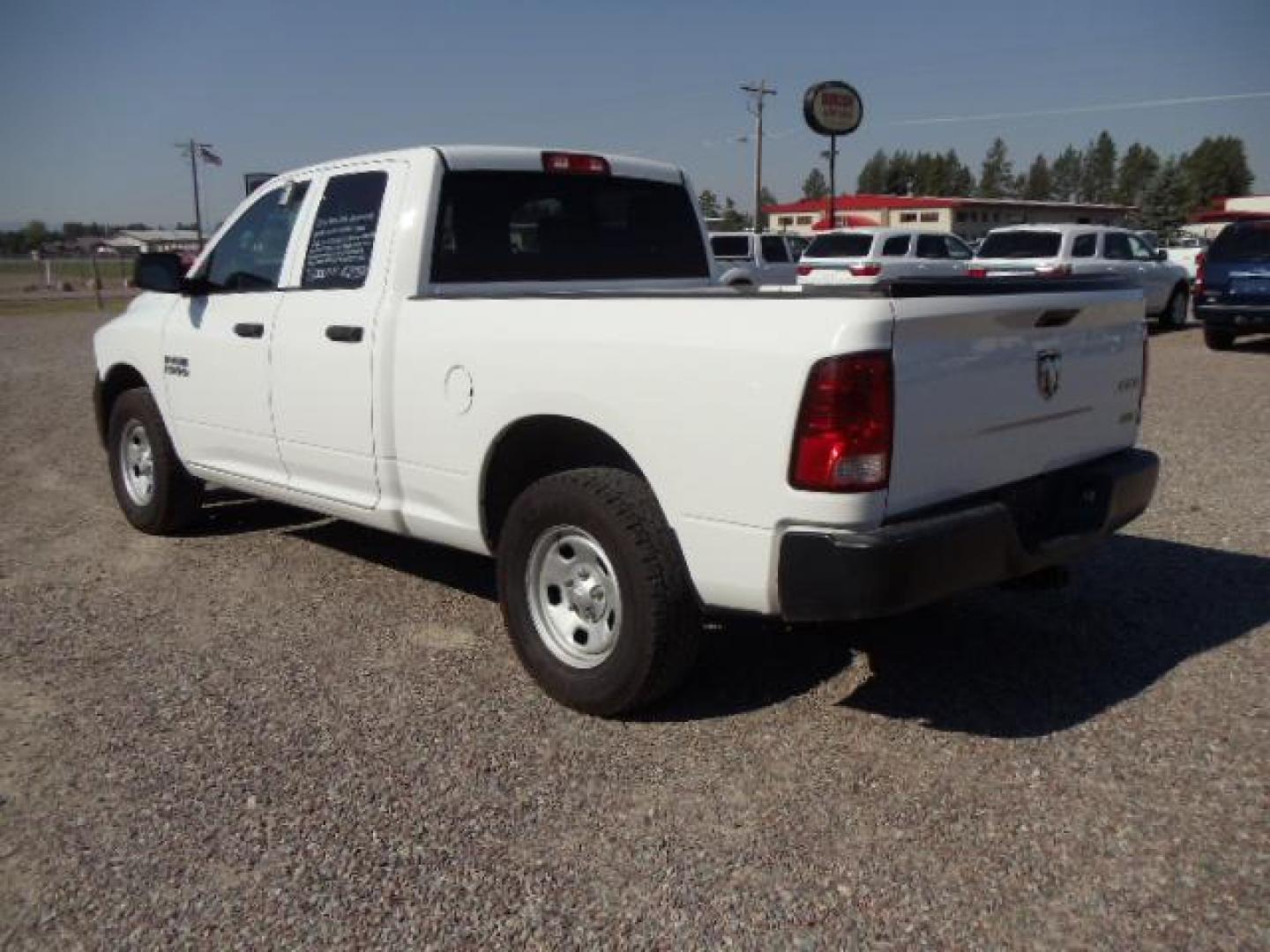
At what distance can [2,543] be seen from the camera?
584 centimetres

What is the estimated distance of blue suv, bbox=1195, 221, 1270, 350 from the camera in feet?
45.6

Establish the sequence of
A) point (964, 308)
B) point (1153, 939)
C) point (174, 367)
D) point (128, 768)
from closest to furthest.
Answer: point (1153, 939) → point (964, 308) → point (128, 768) → point (174, 367)

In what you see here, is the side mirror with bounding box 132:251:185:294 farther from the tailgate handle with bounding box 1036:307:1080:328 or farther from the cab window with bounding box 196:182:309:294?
the tailgate handle with bounding box 1036:307:1080:328

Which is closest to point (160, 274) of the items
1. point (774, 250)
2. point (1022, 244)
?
point (1022, 244)

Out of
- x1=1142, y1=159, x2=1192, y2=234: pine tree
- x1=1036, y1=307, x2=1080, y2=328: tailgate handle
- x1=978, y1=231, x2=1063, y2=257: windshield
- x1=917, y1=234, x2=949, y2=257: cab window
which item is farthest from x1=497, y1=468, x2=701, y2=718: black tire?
x1=1142, y1=159, x2=1192, y2=234: pine tree

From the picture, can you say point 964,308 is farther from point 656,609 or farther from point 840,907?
point 840,907

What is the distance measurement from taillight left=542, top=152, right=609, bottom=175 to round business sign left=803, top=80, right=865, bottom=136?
31.9m

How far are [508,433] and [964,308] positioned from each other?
157cm

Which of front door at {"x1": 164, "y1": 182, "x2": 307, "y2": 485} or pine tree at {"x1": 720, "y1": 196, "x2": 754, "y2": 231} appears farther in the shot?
pine tree at {"x1": 720, "y1": 196, "x2": 754, "y2": 231}

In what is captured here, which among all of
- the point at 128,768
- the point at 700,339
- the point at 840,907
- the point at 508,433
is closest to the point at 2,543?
the point at 128,768

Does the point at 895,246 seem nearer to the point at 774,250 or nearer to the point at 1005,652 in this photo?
the point at 774,250

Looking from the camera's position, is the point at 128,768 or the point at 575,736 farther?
the point at 575,736

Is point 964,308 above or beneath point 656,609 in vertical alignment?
above

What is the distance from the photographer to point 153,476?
575cm
